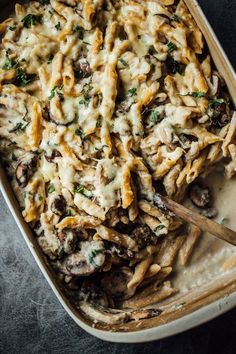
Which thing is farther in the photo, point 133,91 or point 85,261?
point 133,91

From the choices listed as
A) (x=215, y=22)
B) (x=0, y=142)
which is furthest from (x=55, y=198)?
(x=215, y=22)

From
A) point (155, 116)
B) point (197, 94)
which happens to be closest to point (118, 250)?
point (155, 116)

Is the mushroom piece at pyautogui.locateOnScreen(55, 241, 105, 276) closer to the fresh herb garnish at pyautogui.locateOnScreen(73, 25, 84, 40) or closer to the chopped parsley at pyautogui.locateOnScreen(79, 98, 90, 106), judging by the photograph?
the chopped parsley at pyautogui.locateOnScreen(79, 98, 90, 106)

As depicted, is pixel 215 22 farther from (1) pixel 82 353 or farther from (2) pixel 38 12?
(1) pixel 82 353

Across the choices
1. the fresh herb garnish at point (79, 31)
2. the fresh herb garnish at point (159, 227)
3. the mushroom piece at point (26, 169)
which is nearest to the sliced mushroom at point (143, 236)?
the fresh herb garnish at point (159, 227)

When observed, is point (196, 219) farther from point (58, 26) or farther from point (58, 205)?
point (58, 26)
